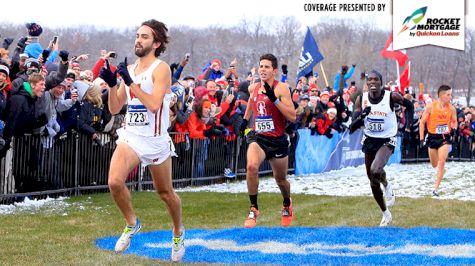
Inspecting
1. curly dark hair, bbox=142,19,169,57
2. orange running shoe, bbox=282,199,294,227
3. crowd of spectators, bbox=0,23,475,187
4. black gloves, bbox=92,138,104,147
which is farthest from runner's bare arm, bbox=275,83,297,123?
black gloves, bbox=92,138,104,147

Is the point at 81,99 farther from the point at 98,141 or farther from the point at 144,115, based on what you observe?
the point at 144,115

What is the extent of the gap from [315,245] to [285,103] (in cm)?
241

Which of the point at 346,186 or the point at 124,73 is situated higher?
the point at 124,73

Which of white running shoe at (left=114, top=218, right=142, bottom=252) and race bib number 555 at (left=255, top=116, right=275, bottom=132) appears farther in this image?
race bib number 555 at (left=255, top=116, right=275, bottom=132)

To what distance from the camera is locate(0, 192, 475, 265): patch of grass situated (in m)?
8.39

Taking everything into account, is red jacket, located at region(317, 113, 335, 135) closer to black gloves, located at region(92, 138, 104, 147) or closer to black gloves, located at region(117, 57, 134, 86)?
black gloves, located at region(92, 138, 104, 147)

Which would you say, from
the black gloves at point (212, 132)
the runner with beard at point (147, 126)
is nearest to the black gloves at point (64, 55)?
the runner with beard at point (147, 126)

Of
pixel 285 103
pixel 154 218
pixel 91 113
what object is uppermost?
pixel 285 103

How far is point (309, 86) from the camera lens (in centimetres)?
2272

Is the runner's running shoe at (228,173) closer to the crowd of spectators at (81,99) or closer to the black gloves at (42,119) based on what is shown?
the crowd of spectators at (81,99)

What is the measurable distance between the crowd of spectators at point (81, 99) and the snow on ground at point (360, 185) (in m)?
1.20

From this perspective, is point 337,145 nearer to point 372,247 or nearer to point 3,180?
point 3,180

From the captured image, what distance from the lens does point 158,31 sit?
26.5 ft

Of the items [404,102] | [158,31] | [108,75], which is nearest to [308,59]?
[404,102]
